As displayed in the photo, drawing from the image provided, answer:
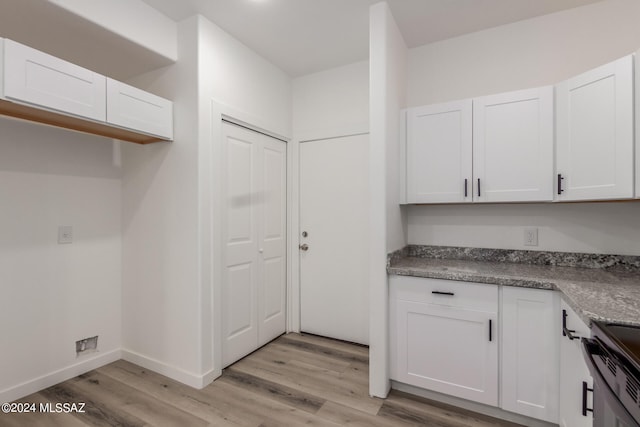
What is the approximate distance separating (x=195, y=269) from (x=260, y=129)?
1370 millimetres

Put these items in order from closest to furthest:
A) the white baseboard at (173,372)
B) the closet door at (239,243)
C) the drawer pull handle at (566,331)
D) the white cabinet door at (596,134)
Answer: the drawer pull handle at (566,331)
the white cabinet door at (596,134)
the white baseboard at (173,372)
the closet door at (239,243)

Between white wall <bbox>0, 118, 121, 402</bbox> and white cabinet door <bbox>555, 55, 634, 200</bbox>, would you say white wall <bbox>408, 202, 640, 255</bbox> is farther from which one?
white wall <bbox>0, 118, 121, 402</bbox>

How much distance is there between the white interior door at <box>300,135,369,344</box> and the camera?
283cm

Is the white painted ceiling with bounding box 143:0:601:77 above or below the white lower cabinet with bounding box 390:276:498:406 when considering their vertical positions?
above

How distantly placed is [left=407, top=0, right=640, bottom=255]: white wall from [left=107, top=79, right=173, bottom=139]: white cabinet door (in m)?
2.01

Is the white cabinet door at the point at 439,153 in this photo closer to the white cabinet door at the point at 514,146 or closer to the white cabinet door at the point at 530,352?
the white cabinet door at the point at 514,146

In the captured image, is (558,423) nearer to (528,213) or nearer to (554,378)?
(554,378)

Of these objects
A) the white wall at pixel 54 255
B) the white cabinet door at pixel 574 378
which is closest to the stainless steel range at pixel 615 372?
the white cabinet door at pixel 574 378

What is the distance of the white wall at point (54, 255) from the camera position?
198 cm

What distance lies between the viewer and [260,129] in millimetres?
2723

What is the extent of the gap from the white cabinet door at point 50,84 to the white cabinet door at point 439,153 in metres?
2.11

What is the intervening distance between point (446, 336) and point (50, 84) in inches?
106

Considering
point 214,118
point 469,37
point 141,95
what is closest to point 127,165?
point 141,95

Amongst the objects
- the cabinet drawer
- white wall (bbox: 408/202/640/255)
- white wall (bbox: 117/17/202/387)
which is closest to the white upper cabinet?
white wall (bbox: 117/17/202/387)
